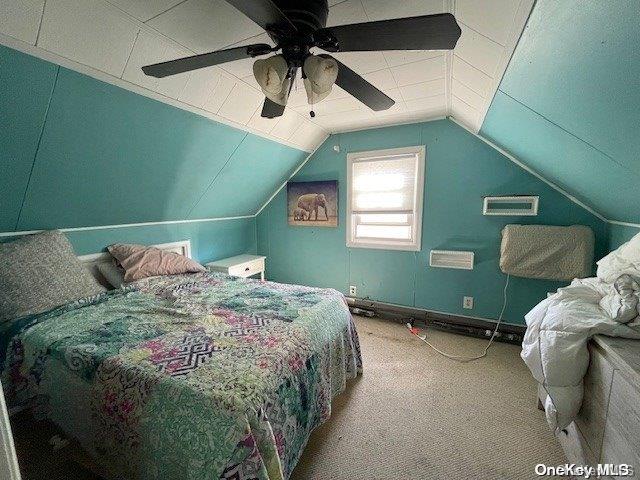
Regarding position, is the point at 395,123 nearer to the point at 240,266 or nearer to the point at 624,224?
the point at 624,224

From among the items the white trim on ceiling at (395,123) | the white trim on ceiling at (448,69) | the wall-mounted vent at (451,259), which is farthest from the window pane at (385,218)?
the white trim on ceiling at (448,69)

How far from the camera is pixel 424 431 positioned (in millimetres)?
1626

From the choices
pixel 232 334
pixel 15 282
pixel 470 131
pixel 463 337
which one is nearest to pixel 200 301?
pixel 232 334

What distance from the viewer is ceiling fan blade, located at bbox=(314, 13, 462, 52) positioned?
866 millimetres

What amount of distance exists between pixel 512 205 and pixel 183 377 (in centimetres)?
292

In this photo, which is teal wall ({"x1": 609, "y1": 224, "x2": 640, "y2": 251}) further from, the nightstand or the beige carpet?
the nightstand

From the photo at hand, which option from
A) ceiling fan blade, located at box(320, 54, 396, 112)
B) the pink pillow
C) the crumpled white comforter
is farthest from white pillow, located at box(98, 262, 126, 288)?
the crumpled white comforter

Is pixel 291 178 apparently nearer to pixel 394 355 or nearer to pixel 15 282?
pixel 394 355

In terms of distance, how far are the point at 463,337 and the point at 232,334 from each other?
2381mm

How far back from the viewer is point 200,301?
6.10 ft

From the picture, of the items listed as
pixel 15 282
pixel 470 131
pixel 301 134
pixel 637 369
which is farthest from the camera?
pixel 301 134

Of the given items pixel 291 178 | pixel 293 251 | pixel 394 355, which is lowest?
pixel 394 355

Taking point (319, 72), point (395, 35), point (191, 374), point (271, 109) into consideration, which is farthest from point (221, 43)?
point (191, 374)

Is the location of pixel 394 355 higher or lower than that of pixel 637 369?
lower
